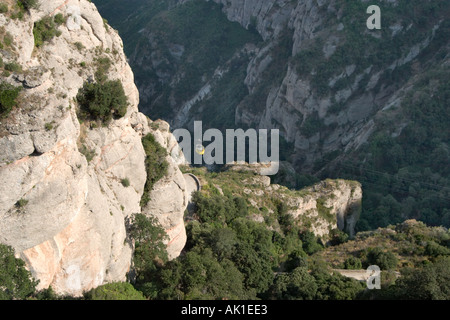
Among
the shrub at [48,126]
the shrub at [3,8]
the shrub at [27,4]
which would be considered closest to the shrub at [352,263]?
the shrub at [48,126]

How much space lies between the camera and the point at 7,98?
19.7 meters

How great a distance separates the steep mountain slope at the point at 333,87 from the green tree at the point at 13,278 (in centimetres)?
5915

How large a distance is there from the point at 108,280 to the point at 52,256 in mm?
4969

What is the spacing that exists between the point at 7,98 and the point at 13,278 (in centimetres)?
813

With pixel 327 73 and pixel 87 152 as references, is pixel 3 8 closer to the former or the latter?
pixel 87 152

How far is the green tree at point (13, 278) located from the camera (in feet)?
65.2

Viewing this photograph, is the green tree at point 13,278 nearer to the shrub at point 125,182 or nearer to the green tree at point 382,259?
the shrub at point 125,182

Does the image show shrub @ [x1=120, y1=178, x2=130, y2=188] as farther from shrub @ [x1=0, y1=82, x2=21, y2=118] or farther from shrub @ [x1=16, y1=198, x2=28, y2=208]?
shrub @ [x1=0, y1=82, x2=21, y2=118]

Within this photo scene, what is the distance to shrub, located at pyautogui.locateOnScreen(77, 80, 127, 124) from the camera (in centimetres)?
2594

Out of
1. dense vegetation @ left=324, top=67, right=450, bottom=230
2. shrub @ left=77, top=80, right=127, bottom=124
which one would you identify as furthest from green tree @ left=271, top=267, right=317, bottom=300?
dense vegetation @ left=324, top=67, right=450, bottom=230

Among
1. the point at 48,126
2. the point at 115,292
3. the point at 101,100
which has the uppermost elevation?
the point at 101,100

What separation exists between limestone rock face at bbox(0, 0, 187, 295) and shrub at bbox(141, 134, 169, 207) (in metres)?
0.91

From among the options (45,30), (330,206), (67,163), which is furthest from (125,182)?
(330,206)

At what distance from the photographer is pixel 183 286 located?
29.3m
